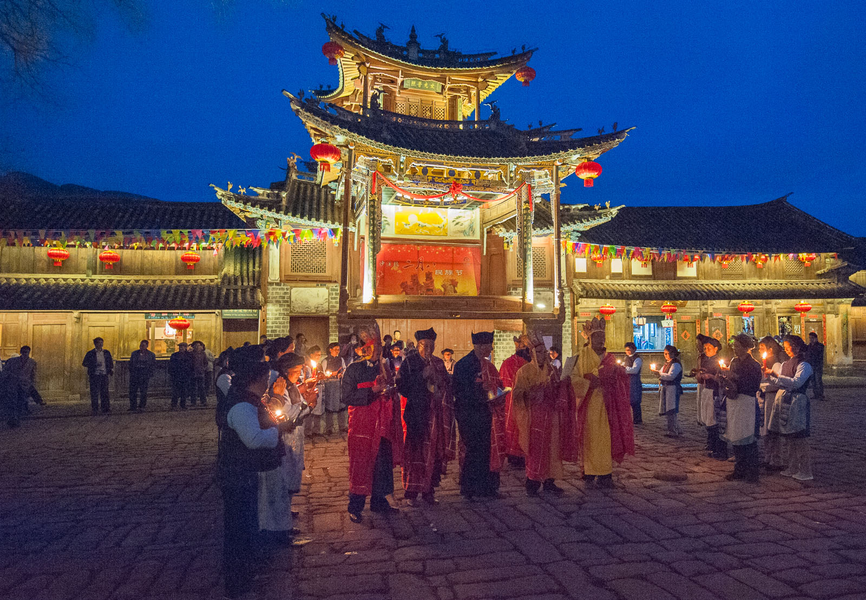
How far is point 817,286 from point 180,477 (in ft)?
77.0

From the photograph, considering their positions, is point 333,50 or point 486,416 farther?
point 333,50

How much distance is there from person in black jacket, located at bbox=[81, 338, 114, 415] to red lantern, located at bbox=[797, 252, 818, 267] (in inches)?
961

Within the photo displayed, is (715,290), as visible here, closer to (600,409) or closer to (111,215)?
(600,409)

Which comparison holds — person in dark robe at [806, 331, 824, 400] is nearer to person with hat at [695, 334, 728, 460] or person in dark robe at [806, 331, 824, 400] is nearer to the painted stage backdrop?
person with hat at [695, 334, 728, 460]

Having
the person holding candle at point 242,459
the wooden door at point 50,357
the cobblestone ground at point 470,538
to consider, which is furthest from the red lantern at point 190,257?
the person holding candle at point 242,459

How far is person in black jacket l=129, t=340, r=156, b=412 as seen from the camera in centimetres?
1274

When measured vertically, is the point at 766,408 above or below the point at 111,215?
below

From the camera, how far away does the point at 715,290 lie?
20.3 metres

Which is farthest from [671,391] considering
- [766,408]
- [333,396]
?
[333,396]

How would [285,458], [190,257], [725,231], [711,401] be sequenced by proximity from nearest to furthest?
[285,458]
[711,401]
[190,257]
[725,231]

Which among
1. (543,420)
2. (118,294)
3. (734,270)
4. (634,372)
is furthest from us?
(734,270)

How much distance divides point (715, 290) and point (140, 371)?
19.9 meters

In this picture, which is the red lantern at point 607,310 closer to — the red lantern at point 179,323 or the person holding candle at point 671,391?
the person holding candle at point 671,391

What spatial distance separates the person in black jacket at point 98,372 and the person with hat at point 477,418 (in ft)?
33.4
